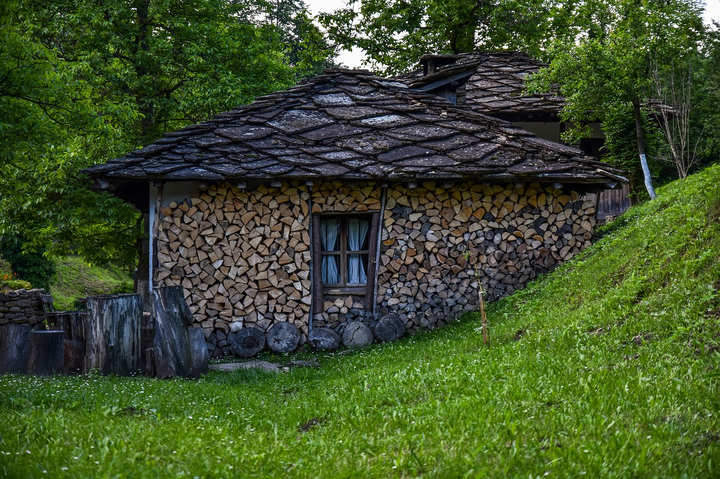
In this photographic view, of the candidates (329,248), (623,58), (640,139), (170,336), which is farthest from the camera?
(640,139)

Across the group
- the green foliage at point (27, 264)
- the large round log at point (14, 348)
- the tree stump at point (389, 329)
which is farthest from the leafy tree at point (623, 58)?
the green foliage at point (27, 264)

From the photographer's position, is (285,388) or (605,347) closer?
(605,347)

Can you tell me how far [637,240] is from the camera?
8.76m

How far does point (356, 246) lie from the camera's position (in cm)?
1113

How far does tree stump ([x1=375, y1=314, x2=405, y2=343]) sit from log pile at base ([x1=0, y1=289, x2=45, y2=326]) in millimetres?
9252

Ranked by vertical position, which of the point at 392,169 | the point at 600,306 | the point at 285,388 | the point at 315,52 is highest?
the point at 315,52

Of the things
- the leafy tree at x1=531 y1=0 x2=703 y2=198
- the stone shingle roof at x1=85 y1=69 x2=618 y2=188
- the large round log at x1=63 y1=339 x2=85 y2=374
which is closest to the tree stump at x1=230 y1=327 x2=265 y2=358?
the stone shingle roof at x1=85 y1=69 x2=618 y2=188

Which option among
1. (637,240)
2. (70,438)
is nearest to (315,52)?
(637,240)

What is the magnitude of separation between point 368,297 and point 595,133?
9.66 meters

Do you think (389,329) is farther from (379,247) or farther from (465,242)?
(465,242)

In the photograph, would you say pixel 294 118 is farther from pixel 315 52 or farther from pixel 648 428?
pixel 315 52

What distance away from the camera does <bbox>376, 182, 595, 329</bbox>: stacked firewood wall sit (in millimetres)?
10805

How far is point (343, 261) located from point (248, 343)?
89.3 inches

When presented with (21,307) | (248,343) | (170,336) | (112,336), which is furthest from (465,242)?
(21,307)
